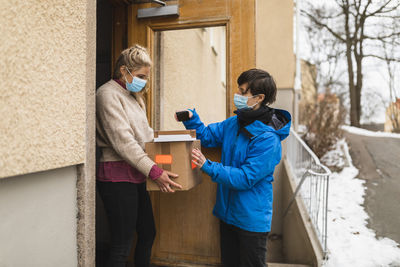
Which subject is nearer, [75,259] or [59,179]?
[59,179]

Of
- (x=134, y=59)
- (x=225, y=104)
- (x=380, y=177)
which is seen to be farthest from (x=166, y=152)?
(x=380, y=177)

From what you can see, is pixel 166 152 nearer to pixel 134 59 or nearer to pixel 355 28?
pixel 134 59

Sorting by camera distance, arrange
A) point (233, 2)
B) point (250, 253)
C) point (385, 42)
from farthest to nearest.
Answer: point (385, 42)
point (233, 2)
point (250, 253)

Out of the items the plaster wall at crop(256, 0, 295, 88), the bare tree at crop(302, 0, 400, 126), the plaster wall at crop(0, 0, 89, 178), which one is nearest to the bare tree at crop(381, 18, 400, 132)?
the bare tree at crop(302, 0, 400, 126)

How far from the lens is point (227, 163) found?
194 centimetres

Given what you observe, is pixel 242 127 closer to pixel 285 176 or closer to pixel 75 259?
pixel 75 259

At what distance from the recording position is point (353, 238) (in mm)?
3914

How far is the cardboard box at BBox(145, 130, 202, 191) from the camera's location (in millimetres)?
1684

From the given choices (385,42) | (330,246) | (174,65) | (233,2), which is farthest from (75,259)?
(385,42)

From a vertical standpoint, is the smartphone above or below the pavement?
above

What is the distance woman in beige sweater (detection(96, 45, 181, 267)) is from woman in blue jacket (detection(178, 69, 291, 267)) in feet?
1.13

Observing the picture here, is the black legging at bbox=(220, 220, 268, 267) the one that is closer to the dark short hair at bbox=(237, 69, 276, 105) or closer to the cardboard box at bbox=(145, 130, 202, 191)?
the cardboard box at bbox=(145, 130, 202, 191)

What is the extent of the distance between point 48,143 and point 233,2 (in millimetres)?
1822

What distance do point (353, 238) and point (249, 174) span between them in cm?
307
